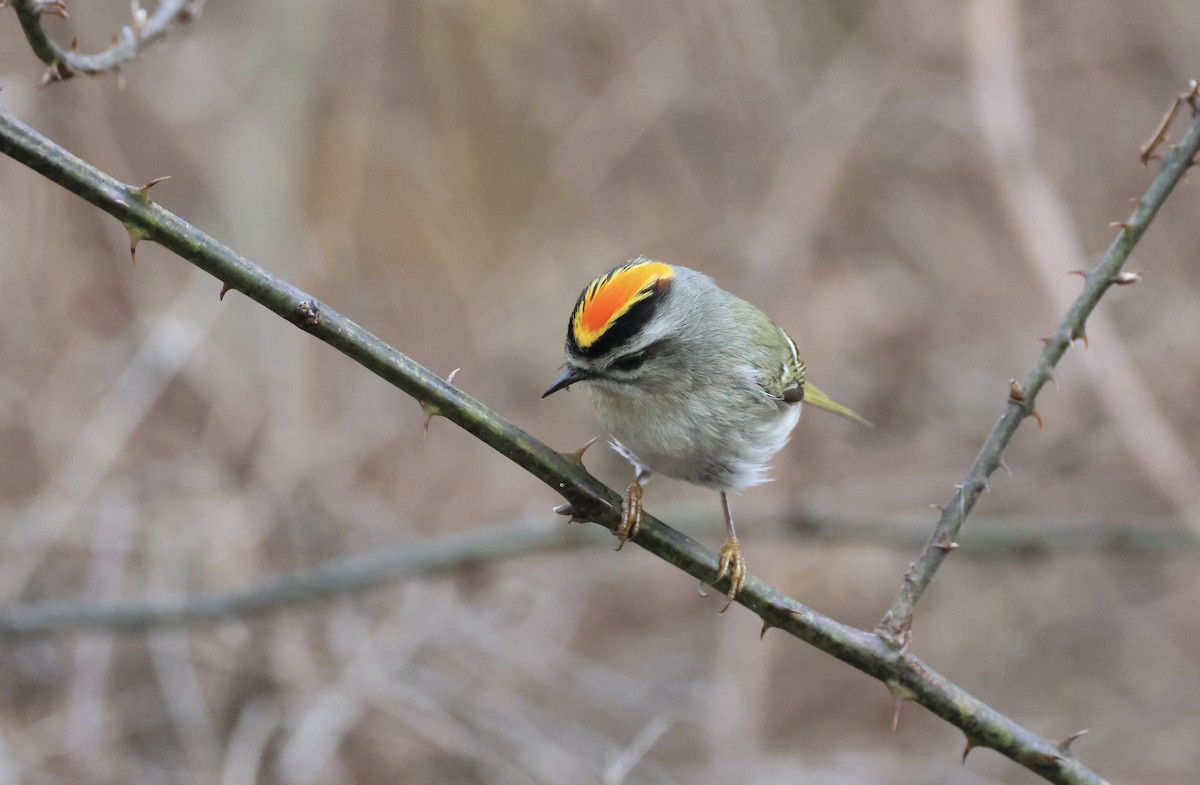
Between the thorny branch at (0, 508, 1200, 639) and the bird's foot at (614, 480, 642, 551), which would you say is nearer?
the bird's foot at (614, 480, 642, 551)

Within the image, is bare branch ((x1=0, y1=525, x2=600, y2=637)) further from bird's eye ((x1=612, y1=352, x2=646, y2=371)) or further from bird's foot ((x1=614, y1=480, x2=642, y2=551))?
bird's eye ((x1=612, y1=352, x2=646, y2=371))

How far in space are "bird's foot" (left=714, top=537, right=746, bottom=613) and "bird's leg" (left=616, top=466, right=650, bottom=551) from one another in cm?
21

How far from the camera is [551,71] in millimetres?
7324

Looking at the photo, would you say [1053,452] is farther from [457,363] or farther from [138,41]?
[138,41]

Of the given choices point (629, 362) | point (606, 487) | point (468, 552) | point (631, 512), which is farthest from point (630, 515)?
point (468, 552)

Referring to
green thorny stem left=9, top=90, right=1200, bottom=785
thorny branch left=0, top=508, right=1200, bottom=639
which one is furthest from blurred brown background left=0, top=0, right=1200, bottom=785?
green thorny stem left=9, top=90, right=1200, bottom=785

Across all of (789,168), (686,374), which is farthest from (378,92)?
(686,374)

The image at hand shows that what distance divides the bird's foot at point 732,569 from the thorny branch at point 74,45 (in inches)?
64.6

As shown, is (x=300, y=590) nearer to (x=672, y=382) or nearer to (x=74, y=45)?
(x=672, y=382)

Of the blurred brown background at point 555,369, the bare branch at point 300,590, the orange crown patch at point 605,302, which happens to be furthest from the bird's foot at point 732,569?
the blurred brown background at point 555,369

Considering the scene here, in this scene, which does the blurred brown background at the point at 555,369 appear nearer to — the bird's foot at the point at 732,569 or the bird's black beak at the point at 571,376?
the bird's foot at the point at 732,569

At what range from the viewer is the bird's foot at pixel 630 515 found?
7.41 feet

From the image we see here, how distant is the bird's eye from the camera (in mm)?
3172

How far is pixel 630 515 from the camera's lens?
265cm
